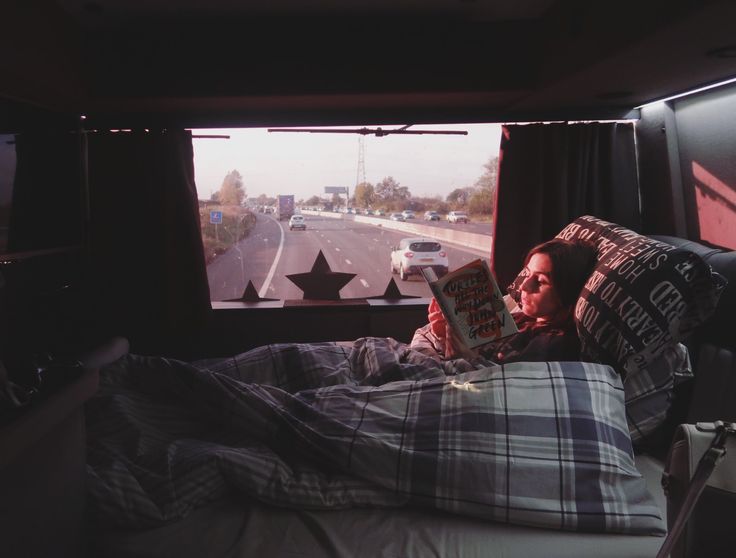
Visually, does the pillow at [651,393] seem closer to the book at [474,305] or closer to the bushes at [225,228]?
the book at [474,305]

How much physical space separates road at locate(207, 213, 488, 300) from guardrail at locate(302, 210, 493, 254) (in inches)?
1.2

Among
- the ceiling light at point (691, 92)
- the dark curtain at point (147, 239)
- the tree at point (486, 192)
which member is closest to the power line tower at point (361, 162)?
the tree at point (486, 192)

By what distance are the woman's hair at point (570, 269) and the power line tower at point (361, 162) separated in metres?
1.34

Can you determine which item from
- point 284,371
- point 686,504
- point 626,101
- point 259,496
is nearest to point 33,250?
point 284,371

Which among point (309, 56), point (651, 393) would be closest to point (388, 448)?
point (651, 393)

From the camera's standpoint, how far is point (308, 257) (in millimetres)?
2830

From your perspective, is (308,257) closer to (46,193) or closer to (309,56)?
(309,56)

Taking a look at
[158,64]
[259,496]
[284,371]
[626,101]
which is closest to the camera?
[259,496]

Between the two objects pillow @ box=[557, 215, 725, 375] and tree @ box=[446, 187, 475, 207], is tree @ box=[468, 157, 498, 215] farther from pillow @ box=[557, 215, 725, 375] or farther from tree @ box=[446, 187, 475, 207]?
pillow @ box=[557, 215, 725, 375]

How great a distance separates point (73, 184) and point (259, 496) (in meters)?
2.17

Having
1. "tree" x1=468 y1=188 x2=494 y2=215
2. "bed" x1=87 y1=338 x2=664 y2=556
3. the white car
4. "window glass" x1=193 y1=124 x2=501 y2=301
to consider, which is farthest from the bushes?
"bed" x1=87 y1=338 x2=664 y2=556

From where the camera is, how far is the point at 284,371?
159cm

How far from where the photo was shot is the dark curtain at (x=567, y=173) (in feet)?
8.46

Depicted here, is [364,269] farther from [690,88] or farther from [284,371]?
[690,88]
